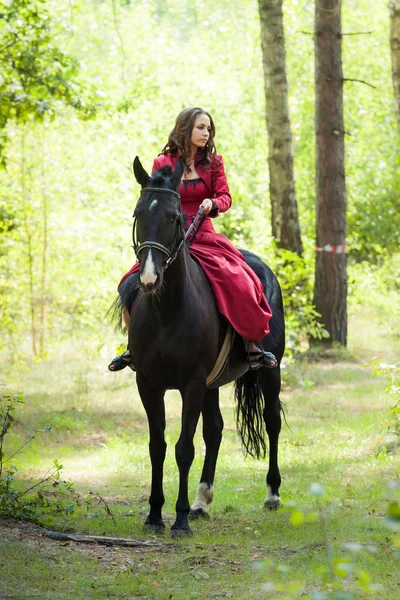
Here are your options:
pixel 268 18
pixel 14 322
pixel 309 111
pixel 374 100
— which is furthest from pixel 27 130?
pixel 374 100

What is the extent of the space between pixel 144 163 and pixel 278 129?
679cm

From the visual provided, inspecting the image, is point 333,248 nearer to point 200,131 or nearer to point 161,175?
point 200,131

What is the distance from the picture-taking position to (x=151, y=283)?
16.6 feet

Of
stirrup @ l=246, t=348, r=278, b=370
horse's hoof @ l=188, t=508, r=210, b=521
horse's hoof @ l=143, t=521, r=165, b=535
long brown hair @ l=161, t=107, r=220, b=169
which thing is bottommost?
horse's hoof @ l=188, t=508, r=210, b=521

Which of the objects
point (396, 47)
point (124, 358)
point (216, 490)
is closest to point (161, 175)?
point (124, 358)

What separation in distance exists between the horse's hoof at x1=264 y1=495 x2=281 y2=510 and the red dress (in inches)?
50.6

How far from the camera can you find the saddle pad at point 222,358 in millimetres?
6234

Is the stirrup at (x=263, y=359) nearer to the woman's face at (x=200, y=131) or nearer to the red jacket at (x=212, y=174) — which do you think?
the red jacket at (x=212, y=174)

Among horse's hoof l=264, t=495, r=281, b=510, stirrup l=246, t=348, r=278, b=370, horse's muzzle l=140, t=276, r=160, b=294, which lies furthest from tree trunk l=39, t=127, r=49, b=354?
horse's muzzle l=140, t=276, r=160, b=294

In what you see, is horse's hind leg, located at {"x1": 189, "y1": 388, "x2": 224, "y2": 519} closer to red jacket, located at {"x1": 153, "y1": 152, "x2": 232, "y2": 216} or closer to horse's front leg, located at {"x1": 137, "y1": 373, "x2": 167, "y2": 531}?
horse's front leg, located at {"x1": 137, "y1": 373, "x2": 167, "y2": 531}

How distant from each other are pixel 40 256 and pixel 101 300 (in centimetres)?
151

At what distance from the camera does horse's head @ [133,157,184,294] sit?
5.13 metres

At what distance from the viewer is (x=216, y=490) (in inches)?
293

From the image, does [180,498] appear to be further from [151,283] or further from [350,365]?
[350,365]
